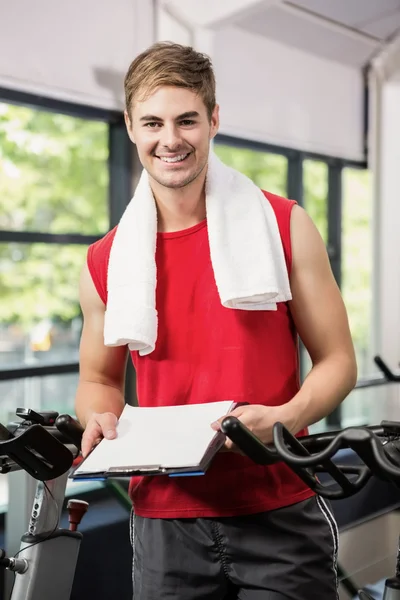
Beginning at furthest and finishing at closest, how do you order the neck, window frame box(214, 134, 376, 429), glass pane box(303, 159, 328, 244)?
glass pane box(303, 159, 328, 244) < window frame box(214, 134, 376, 429) < the neck

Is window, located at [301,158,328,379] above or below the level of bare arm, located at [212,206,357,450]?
above

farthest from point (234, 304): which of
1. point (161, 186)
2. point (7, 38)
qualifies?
point (7, 38)

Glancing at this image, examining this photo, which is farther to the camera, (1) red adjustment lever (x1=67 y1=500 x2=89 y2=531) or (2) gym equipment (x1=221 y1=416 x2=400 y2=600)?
(1) red adjustment lever (x1=67 y1=500 x2=89 y2=531)

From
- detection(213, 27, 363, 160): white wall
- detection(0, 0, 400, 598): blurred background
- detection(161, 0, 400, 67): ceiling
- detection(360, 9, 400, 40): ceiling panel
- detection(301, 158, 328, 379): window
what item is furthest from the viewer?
detection(301, 158, 328, 379): window

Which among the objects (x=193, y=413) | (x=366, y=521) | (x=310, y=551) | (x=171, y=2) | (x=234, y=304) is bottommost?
(x=366, y=521)

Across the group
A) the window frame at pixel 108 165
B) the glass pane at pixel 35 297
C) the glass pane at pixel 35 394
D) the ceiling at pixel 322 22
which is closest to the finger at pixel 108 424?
the glass pane at pixel 35 394

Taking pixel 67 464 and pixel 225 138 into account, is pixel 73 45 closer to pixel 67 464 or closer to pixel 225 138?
pixel 225 138

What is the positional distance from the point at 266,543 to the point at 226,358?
0.28 m

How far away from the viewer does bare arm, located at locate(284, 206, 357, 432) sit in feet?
3.67

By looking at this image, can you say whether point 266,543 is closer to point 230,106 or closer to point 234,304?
point 234,304

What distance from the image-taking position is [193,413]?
1065 millimetres

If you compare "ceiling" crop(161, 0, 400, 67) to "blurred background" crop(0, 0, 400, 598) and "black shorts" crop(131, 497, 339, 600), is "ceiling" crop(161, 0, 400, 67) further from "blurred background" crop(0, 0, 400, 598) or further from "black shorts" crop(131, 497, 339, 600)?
"black shorts" crop(131, 497, 339, 600)

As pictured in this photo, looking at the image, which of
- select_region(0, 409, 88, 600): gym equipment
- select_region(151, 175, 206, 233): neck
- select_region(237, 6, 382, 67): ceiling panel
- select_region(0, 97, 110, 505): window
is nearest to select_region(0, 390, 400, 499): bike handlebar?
select_region(0, 409, 88, 600): gym equipment

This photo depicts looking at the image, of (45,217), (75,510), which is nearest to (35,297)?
(45,217)
